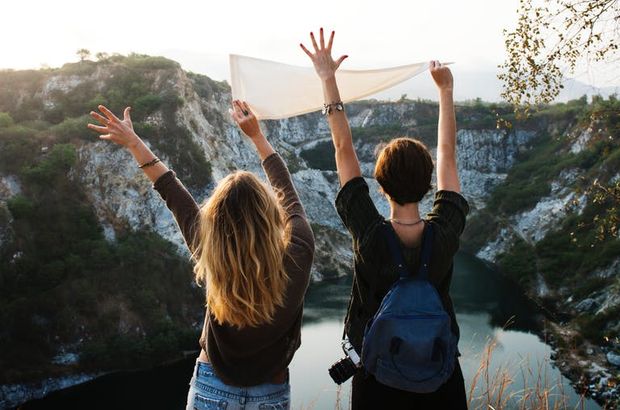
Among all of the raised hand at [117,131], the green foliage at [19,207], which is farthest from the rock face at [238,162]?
the raised hand at [117,131]

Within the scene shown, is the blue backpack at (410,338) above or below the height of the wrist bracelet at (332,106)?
below

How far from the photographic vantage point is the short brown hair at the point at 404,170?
1.90m

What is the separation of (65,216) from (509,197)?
138ft

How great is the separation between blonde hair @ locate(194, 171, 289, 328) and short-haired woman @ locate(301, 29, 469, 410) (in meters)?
0.28

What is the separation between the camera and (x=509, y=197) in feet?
186

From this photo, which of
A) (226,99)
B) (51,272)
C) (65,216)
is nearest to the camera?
(51,272)

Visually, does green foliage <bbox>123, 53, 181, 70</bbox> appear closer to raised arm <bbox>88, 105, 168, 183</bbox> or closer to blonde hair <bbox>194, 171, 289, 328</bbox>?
raised arm <bbox>88, 105, 168, 183</bbox>

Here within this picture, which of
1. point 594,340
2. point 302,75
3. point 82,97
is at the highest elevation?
point 82,97

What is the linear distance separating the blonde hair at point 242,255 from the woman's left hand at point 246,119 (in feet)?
1.87

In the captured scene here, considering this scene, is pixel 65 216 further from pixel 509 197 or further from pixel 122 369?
pixel 509 197

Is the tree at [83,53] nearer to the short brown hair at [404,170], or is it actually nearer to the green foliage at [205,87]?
the green foliage at [205,87]

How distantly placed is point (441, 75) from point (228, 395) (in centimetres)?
153

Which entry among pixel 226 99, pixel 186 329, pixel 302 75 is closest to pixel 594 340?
pixel 186 329

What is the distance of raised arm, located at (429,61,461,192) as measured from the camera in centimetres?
214
